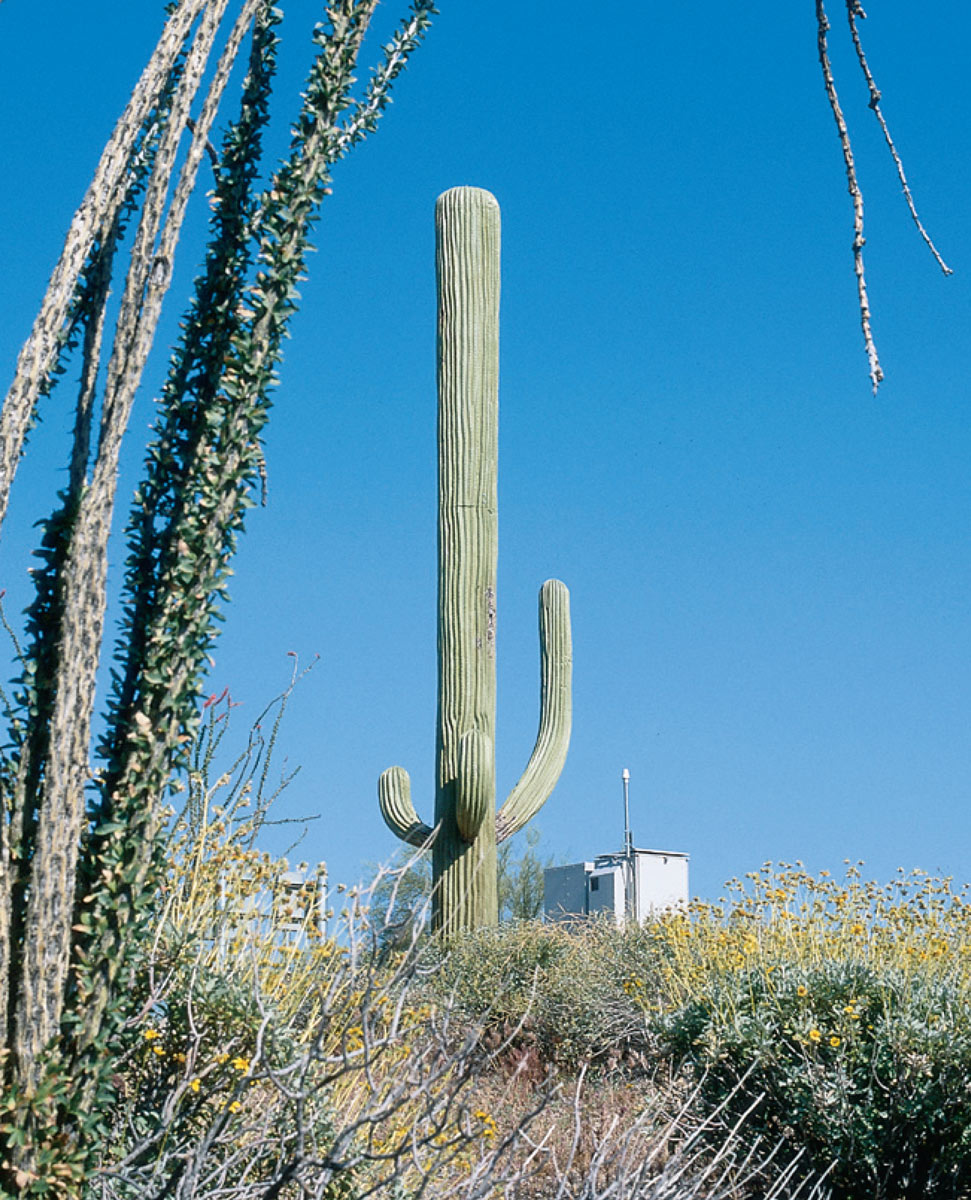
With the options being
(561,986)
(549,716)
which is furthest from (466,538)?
(561,986)

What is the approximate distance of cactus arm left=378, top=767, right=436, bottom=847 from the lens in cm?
931

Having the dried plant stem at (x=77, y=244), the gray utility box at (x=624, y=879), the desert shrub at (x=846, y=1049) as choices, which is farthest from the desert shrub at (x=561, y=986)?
the gray utility box at (x=624, y=879)

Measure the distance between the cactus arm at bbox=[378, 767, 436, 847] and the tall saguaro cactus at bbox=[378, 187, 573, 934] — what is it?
0.03ft

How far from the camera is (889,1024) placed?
16.7 feet

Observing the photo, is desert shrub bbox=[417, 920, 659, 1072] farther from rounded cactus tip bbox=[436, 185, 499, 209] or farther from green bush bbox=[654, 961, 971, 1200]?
rounded cactus tip bbox=[436, 185, 499, 209]

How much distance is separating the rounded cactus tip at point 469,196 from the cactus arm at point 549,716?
3.02 metres

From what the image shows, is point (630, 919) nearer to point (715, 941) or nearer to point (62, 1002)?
point (715, 941)

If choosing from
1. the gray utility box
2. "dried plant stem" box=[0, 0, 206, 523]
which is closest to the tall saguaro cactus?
"dried plant stem" box=[0, 0, 206, 523]

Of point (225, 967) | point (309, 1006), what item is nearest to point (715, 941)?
point (309, 1006)

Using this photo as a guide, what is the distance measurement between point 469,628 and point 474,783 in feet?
3.70

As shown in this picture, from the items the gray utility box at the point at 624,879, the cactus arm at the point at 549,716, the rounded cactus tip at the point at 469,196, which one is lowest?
the gray utility box at the point at 624,879

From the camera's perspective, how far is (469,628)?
9016 millimetres

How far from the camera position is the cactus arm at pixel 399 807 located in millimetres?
9312

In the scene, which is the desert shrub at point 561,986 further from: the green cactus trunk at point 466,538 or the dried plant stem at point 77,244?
the dried plant stem at point 77,244
